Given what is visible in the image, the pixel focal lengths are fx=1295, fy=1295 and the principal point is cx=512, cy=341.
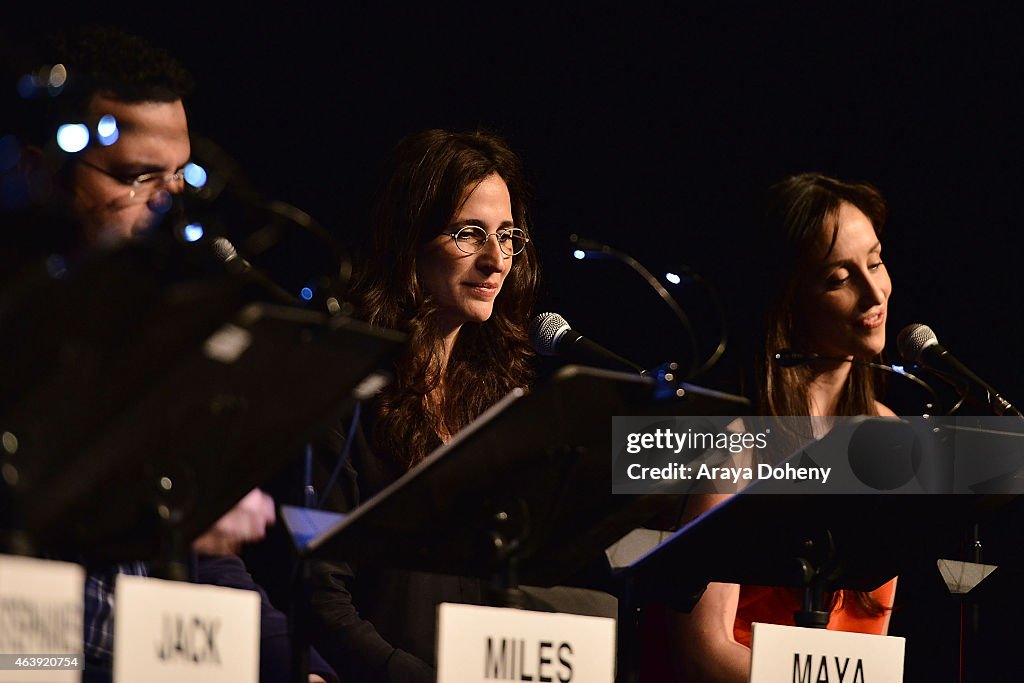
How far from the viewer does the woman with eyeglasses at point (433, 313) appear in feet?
8.66

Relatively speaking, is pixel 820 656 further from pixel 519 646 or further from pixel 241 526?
pixel 241 526

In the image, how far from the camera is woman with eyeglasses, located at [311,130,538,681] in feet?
8.66

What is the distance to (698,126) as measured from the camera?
392 centimetres

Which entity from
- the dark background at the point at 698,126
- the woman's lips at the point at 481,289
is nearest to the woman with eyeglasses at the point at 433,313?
the woman's lips at the point at 481,289

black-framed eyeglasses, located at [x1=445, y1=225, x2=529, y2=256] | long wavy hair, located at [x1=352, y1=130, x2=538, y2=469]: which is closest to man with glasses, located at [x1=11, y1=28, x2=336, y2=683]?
long wavy hair, located at [x1=352, y1=130, x2=538, y2=469]

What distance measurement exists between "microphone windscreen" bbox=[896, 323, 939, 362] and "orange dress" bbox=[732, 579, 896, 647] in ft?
2.08

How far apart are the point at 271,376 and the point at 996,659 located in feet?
9.66

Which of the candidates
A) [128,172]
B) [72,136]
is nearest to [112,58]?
[128,172]

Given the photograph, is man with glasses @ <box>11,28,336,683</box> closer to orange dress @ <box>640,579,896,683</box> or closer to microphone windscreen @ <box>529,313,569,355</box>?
microphone windscreen @ <box>529,313,569,355</box>

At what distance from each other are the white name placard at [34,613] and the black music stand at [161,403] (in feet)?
0.27

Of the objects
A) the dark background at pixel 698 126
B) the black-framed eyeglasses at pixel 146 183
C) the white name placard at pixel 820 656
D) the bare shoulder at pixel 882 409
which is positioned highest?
the dark background at pixel 698 126

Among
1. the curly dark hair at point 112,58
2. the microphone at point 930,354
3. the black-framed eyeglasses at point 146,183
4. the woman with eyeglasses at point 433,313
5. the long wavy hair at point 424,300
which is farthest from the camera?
the long wavy hair at point 424,300

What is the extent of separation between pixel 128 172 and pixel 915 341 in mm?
1597

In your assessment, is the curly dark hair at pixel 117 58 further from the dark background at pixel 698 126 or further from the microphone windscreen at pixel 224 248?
the dark background at pixel 698 126
